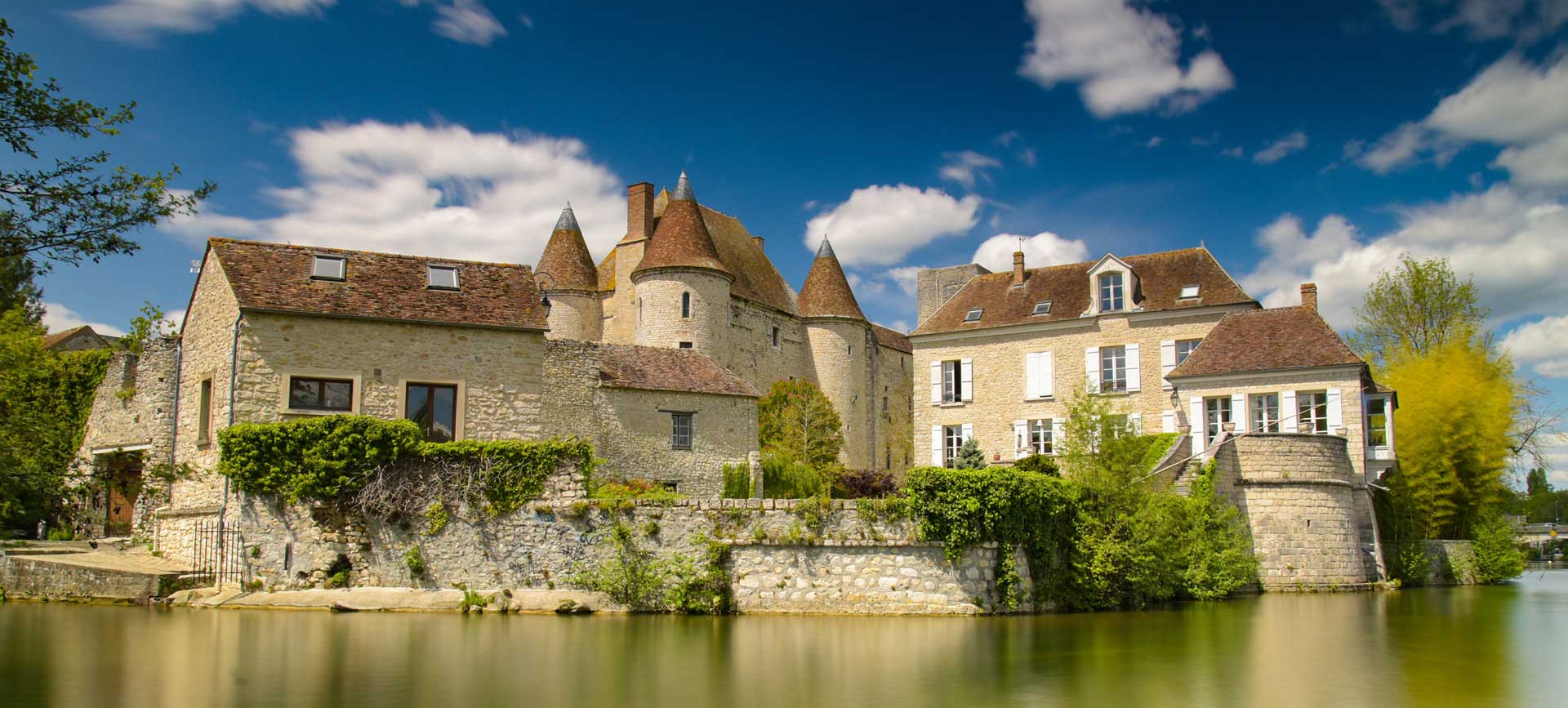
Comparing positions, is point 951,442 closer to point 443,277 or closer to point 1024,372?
point 1024,372

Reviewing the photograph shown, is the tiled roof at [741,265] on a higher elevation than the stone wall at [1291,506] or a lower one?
higher

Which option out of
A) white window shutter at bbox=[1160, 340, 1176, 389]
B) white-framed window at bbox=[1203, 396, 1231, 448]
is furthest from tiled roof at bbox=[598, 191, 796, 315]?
white-framed window at bbox=[1203, 396, 1231, 448]

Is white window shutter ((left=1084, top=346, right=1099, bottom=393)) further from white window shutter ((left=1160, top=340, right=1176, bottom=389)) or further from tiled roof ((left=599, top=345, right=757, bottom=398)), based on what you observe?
tiled roof ((left=599, top=345, right=757, bottom=398))

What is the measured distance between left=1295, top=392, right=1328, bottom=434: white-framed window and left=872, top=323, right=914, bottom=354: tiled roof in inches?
972

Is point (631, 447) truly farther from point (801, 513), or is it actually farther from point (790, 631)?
point (790, 631)

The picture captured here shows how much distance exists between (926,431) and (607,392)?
10.5 meters

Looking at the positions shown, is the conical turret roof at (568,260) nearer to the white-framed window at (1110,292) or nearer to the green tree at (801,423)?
the green tree at (801,423)

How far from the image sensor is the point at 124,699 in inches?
357

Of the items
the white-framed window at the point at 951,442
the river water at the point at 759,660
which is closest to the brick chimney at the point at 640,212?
the white-framed window at the point at 951,442

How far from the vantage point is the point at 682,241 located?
4069 centimetres

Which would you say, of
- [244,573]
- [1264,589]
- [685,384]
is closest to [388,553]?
[244,573]

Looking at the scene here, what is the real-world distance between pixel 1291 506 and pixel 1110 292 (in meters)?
9.75

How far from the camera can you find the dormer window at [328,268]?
20.2m

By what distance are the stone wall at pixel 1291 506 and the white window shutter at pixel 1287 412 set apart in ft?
9.19
